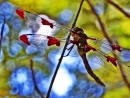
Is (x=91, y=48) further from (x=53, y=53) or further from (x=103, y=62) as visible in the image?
(x=53, y=53)

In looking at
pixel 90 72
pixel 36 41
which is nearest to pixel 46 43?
pixel 36 41

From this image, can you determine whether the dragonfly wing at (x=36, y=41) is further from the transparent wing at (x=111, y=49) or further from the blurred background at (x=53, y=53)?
the transparent wing at (x=111, y=49)

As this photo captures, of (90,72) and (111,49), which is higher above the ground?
(111,49)

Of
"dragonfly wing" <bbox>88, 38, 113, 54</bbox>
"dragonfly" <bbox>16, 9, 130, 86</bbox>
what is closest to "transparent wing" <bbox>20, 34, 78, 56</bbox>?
"dragonfly" <bbox>16, 9, 130, 86</bbox>

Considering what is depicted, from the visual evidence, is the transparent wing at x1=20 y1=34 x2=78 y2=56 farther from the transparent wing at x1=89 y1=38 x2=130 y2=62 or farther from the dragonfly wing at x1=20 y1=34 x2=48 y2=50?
the transparent wing at x1=89 y1=38 x2=130 y2=62

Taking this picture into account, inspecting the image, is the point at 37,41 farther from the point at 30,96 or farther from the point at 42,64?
the point at 30,96

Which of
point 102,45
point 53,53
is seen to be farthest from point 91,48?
point 53,53
